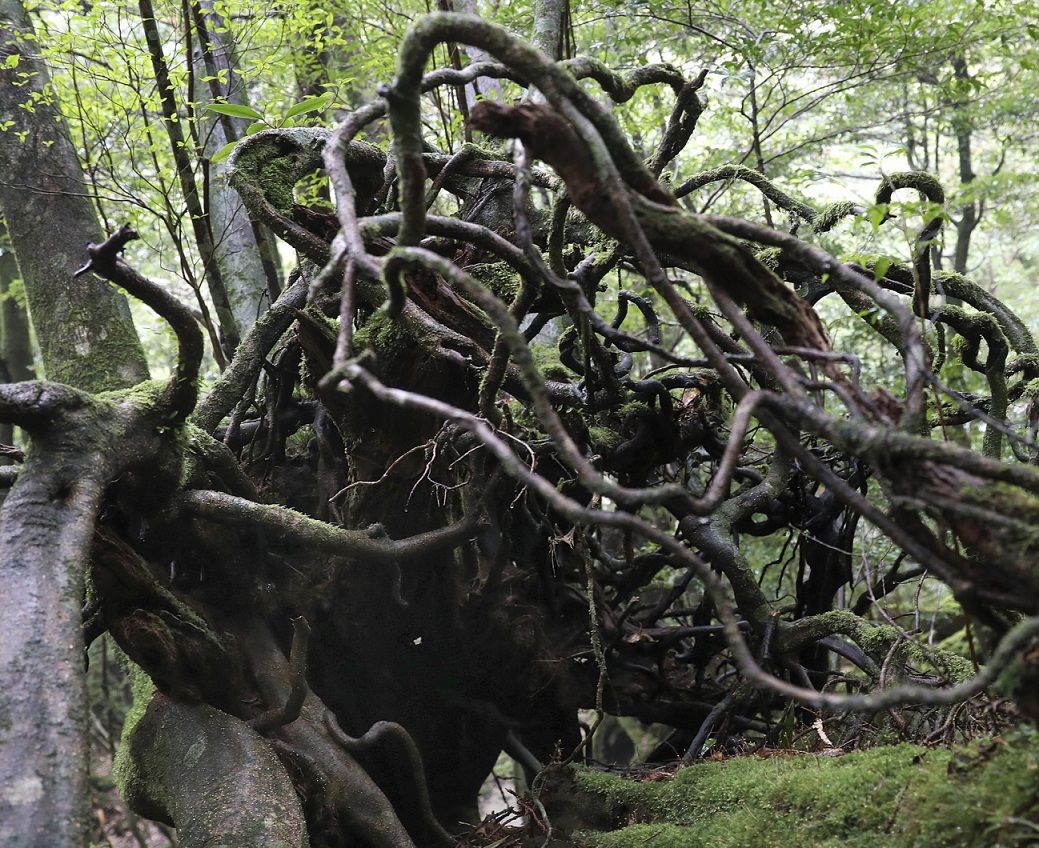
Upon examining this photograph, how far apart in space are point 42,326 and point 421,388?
275 cm

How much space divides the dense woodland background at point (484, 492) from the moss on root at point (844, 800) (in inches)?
0.5

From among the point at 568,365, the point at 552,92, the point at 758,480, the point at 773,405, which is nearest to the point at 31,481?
the point at 552,92

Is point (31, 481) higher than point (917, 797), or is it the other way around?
point (31, 481)

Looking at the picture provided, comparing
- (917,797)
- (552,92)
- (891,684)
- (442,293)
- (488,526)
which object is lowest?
(891,684)

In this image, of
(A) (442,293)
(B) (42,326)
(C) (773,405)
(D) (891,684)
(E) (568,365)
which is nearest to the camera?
(C) (773,405)

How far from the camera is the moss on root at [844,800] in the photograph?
1506mm

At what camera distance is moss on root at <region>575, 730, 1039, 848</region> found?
1506mm

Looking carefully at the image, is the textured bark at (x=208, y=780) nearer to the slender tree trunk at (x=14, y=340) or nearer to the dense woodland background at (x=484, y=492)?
the dense woodland background at (x=484, y=492)

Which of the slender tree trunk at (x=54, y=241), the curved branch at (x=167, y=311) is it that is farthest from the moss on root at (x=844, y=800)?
the slender tree trunk at (x=54, y=241)

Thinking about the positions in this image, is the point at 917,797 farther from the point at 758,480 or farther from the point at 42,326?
the point at 42,326

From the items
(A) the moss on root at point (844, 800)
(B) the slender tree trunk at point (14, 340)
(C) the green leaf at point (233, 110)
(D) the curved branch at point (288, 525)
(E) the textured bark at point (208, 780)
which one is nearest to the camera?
(A) the moss on root at point (844, 800)

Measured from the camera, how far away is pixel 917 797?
1790mm

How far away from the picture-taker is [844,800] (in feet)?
6.59

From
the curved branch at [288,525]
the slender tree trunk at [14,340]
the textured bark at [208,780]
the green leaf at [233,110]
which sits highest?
the green leaf at [233,110]
